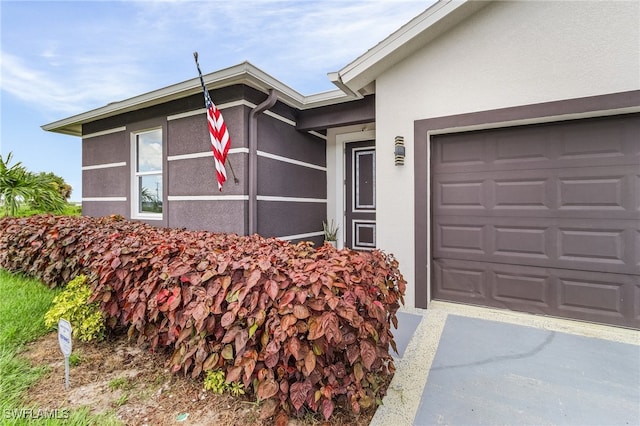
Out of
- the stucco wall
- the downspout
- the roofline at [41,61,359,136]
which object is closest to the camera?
the stucco wall

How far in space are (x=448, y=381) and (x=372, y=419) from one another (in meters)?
0.80

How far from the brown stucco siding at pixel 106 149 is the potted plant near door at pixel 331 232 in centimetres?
424

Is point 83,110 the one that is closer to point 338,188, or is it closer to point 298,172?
point 298,172

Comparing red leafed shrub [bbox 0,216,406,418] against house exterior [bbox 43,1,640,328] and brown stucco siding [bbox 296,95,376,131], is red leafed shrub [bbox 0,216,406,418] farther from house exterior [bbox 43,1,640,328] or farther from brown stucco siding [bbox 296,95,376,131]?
brown stucco siding [bbox 296,95,376,131]

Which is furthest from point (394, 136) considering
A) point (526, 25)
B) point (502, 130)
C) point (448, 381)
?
point (448, 381)

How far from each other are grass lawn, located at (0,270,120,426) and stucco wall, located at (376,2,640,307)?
3441 millimetres

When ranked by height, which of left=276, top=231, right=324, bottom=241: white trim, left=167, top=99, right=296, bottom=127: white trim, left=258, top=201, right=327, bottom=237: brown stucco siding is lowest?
left=276, top=231, right=324, bottom=241: white trim

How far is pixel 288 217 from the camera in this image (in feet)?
16.8

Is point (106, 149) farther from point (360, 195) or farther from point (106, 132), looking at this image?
point (360, 195)

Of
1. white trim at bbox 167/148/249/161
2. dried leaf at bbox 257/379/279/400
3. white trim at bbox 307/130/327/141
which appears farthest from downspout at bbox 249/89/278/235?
dried leaf at bbox 257/379/279/400

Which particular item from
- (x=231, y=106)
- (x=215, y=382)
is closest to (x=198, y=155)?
(x=231, y=106)

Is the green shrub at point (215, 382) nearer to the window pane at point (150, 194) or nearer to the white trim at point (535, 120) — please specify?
the white trim at point (535, 120)

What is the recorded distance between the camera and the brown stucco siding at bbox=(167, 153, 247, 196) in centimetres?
432

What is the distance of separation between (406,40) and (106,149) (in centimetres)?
625
